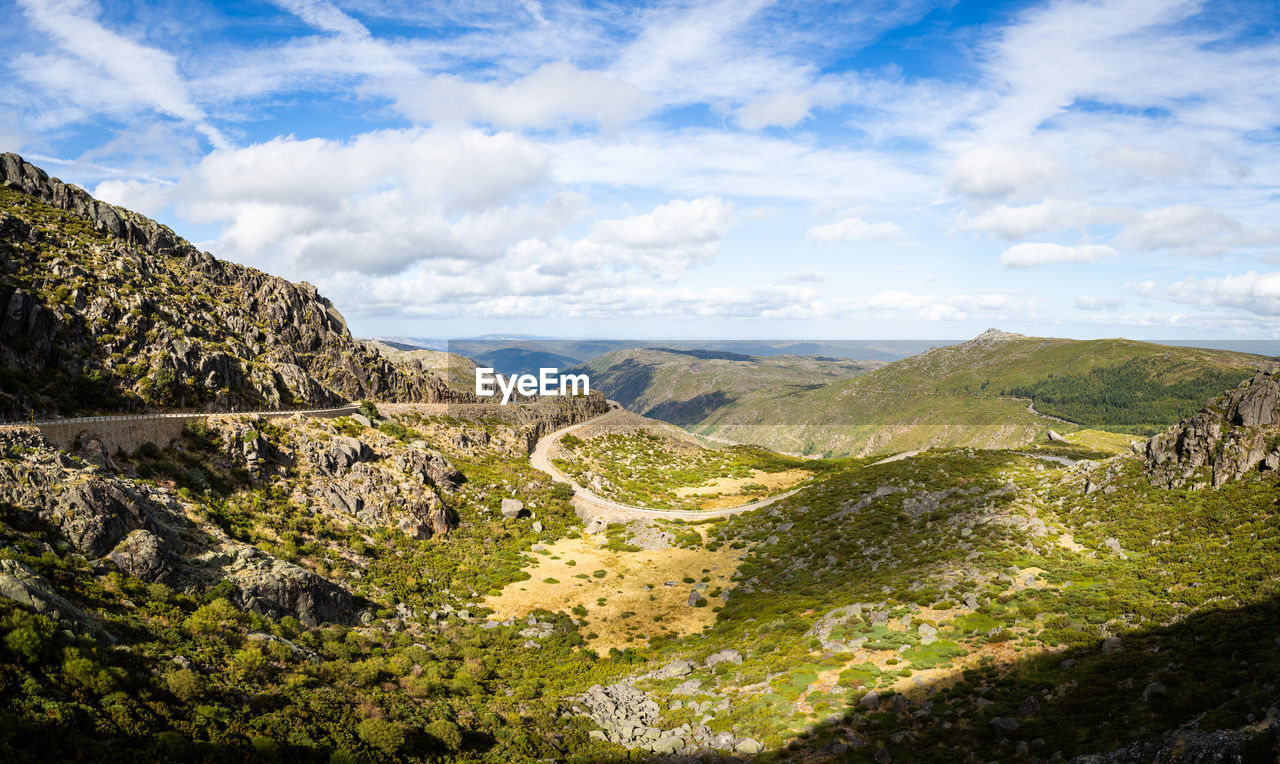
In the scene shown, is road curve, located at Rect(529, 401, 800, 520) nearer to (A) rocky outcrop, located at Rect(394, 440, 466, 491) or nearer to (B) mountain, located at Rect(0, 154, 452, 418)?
(A) rocky outcrop, located at Rect(394, 440, 466, 491)

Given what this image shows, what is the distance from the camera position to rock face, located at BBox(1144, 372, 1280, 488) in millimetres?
41656

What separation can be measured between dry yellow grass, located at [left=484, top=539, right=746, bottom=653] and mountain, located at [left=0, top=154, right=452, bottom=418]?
162ft

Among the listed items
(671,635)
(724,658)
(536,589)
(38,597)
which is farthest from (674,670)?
(38,597)

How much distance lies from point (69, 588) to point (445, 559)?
36.7 meters

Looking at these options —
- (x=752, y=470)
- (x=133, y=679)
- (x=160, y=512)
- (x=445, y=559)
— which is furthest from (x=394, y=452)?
(x=752, y=470)

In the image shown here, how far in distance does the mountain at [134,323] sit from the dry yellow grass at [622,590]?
49430mm

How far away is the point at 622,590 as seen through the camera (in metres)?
62.8

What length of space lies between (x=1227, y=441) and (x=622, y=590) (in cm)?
5743

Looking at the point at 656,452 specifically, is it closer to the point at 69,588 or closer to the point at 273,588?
the point at 273,588

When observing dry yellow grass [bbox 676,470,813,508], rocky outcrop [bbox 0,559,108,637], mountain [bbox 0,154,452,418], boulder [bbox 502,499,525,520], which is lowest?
dry yellow grass [bbox 676,470,813,508]

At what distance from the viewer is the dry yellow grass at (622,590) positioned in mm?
53656

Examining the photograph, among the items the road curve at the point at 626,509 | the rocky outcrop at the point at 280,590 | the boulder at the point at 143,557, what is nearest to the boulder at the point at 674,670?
the rocky outcrop at the point at 280,590

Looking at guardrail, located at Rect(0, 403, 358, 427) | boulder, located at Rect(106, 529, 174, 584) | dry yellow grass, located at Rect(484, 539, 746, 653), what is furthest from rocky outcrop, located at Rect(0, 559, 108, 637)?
dry yellow grass, located at Rect(484, 539, 746, 653)

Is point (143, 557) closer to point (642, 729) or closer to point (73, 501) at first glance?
point (73, 501)
